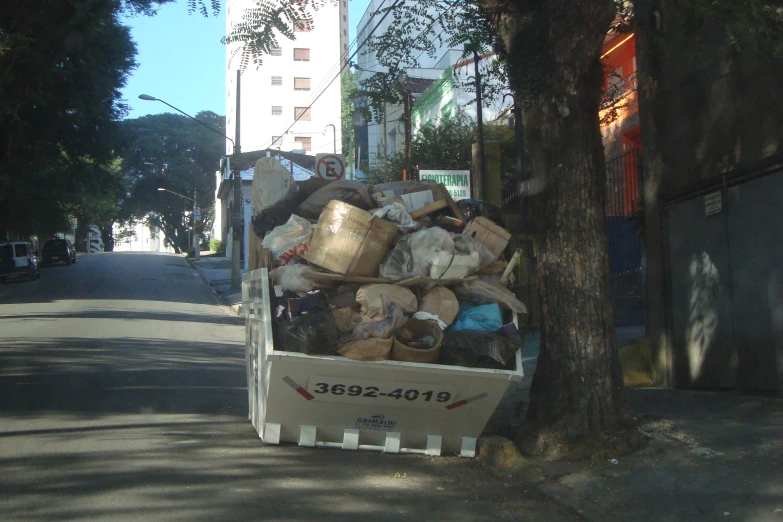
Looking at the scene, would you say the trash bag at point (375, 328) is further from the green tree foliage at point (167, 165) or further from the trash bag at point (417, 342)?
the green tree foliage at point (167, 165)

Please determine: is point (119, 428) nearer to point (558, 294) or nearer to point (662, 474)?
point (558, 294)

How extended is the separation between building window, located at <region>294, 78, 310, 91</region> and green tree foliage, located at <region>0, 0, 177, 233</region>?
879 inches

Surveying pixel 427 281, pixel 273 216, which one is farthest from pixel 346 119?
pixel 427 281

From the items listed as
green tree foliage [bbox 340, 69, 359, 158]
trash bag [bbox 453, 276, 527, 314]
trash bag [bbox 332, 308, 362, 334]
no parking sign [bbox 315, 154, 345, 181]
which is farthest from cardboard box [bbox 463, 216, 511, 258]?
green tree foliage [bbox 340, 69, 359, 158]

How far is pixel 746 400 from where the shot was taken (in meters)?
7.25

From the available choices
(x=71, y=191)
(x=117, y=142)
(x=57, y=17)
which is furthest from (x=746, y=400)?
(x=71, y=191)

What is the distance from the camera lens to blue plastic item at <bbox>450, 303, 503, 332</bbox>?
5.99 m

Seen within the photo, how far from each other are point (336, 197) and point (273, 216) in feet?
1.97

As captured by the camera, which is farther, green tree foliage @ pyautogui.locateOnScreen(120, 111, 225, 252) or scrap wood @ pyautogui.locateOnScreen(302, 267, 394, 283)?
green tree foliage @ pyautogui.locateOnScreen(120, 111, 225, 252)

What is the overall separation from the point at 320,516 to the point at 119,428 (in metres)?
3.08

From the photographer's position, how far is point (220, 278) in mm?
36312

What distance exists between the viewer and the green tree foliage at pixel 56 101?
31.7 feet

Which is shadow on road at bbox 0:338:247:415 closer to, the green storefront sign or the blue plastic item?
the blue plastic item

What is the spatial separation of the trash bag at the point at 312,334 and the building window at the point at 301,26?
1956mm
